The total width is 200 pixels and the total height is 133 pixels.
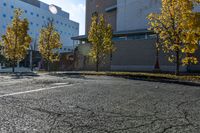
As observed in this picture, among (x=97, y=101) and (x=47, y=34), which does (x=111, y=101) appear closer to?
(x=97, y=101)

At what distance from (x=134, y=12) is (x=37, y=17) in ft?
195

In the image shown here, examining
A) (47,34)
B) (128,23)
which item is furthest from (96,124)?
(128,23)

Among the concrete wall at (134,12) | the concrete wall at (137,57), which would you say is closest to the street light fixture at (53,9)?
the concrete wall at (134,12)

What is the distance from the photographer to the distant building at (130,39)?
44.9 m

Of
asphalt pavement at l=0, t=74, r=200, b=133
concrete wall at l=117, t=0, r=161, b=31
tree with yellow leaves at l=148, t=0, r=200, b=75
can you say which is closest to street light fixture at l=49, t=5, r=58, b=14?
concrete wall at l=117, t=0, r=161, b=31

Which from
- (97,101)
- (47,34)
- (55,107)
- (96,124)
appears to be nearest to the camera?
(96,124)

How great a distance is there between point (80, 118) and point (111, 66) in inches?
1827

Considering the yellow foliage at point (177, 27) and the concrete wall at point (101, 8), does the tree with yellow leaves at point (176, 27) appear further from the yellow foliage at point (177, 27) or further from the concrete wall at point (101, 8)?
the concrete wall at point (101, 8)

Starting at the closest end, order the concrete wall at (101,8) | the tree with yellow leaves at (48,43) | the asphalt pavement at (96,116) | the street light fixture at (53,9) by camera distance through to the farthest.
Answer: the asphalt pavement at (96,116) → the tree with yellow leaves at (48,43) → the concrete wall at (101,8) → the street light fixture at (53,9)

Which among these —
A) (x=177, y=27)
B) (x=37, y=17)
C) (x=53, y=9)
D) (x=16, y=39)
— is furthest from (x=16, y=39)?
(x=53, y=9)

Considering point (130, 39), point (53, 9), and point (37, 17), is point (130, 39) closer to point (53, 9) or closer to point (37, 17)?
point (37, 17)

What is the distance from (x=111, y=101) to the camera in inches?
278

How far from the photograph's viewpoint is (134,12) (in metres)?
57.7

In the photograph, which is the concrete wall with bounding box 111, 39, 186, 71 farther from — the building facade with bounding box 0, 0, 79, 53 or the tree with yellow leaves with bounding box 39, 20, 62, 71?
the building facade with bounding box 0, 0, 79, 53
